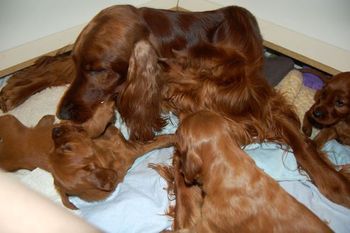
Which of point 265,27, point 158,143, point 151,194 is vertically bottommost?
point 151,194

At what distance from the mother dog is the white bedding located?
8 centimetres

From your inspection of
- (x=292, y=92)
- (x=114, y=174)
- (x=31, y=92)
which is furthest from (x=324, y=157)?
(x=31, y=92)

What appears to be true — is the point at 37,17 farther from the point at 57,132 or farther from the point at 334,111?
the point at 334,111

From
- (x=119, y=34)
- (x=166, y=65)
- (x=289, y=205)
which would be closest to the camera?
(x=289, y=205)

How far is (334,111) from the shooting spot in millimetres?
2668

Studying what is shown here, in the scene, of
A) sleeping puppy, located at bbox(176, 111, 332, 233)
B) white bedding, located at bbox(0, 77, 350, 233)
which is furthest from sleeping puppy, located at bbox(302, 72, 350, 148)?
sleeping puppy, located at bbox(176, 111, 332, 233)

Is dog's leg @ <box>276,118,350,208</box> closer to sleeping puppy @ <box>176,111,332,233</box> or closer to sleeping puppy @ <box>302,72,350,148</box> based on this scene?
sleeping puppy @ <box>302,72,350,148</box>

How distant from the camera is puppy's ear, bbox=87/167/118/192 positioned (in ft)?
7.02

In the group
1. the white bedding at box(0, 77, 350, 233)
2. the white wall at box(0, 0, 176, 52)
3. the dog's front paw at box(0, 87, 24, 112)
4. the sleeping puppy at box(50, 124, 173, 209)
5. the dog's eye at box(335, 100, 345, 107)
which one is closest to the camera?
the sleeping puppy at box(50, 124, 173, 209)

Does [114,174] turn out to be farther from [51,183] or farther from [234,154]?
[234,154]

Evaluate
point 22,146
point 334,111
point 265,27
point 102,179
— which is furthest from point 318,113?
point 22,146

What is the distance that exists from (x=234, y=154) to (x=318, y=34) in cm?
163

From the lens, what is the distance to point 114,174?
226 cm

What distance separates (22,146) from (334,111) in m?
2.00
